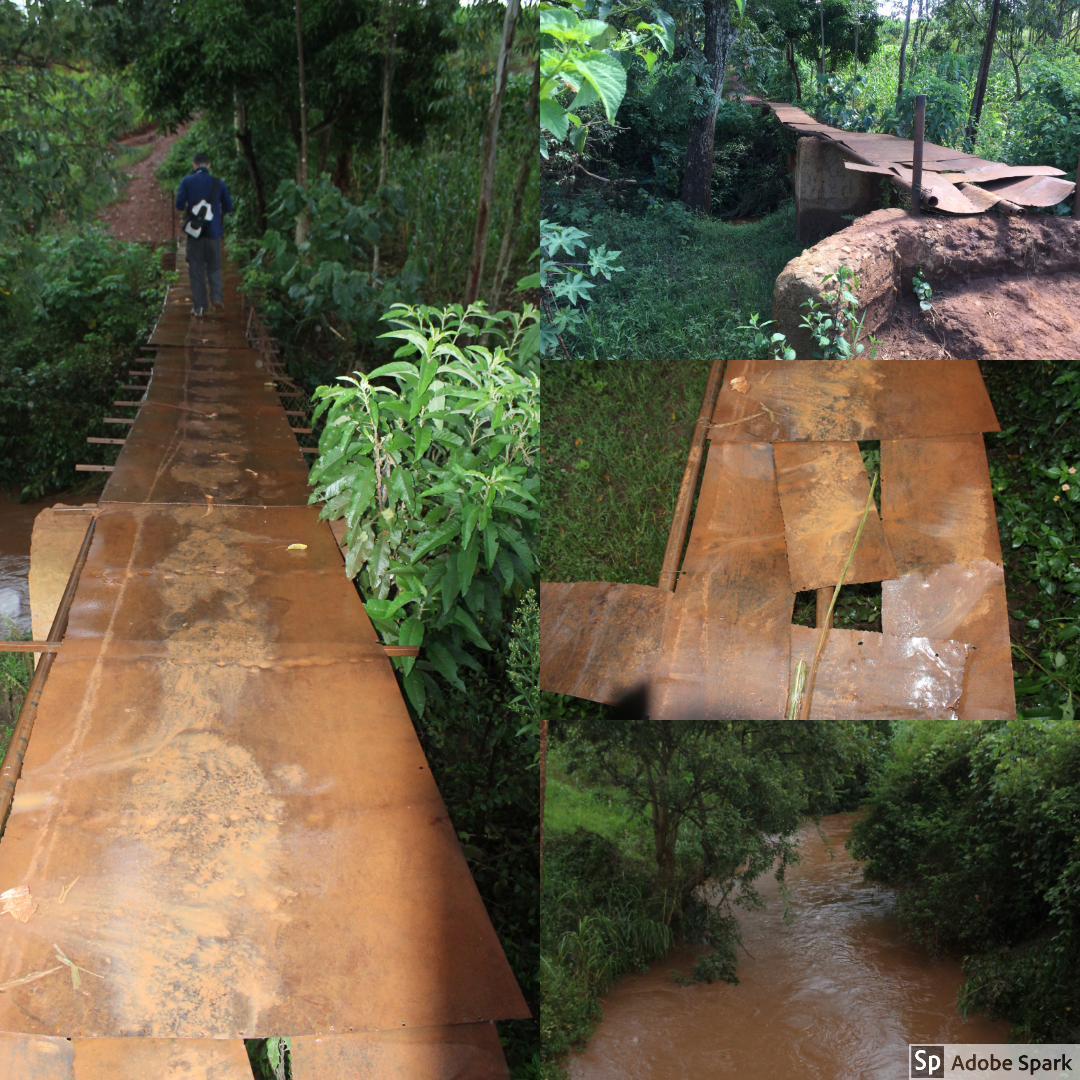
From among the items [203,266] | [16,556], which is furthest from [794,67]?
[16,556]

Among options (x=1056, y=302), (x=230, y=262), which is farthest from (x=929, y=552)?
(x=230, y=262)

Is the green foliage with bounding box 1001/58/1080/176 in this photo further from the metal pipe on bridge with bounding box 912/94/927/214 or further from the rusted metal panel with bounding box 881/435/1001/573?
the rusted metal panel with bounding box 881/435/1001/573

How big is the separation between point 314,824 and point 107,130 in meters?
8.76

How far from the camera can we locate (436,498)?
3.28 meters

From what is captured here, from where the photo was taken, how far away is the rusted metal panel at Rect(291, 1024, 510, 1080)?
64.1 inches

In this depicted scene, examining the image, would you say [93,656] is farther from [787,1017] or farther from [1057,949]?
[1057,949]

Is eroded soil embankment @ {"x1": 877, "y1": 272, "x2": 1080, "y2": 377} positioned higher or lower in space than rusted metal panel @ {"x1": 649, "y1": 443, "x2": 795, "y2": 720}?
higher

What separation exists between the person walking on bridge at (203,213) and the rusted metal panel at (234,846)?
615cm

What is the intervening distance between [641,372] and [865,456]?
21.0 inches

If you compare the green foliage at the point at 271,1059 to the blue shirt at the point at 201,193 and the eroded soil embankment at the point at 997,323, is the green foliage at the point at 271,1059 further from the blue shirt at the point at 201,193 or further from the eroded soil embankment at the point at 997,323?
the blue shirt at the point at 201,193

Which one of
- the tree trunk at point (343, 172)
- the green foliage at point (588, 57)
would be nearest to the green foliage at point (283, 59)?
the tree trunk at point (343, 172)

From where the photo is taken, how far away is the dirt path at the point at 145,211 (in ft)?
57.5

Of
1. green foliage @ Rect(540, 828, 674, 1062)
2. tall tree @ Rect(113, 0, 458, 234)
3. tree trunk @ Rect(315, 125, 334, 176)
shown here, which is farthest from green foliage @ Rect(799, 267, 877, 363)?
tree trunk @ Rect(315, 125, 334, 176)

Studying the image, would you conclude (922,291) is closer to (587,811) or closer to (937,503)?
(937,503)
